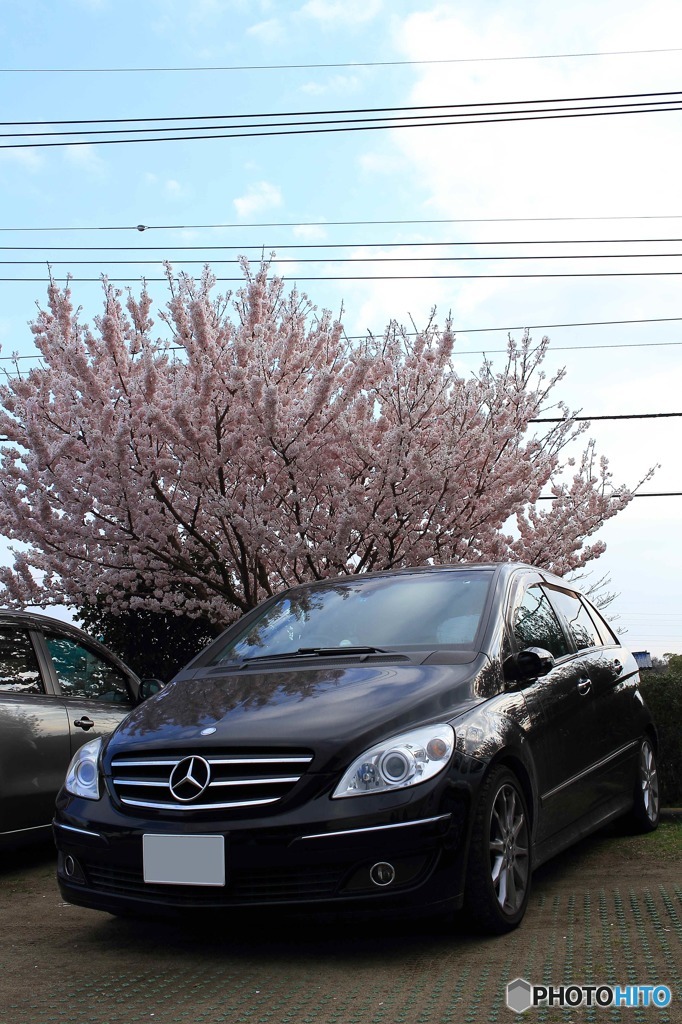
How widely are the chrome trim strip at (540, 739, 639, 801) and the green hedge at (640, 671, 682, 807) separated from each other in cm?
126

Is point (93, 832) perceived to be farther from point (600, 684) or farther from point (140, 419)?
point (140, 419)

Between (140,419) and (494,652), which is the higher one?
(140,419)

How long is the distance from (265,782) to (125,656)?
10.2 metres

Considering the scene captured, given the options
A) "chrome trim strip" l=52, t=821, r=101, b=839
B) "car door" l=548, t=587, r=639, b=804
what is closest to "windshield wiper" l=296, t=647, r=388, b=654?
"chrome trim strip" l=52, t=821, r=101, b=839

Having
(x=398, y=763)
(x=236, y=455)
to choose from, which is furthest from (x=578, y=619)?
(x=236, y=455)

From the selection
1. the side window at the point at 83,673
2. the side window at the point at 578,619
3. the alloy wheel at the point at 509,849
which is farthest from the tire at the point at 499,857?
the side window at the point at 83,673

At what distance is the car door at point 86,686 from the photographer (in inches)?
244

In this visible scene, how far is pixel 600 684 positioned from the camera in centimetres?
551

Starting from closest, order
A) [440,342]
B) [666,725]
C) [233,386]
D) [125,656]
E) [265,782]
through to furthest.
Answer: [265,782] < [666,725] < [233,386] < [440,342] < [125,656]

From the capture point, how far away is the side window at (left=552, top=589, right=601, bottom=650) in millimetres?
5664

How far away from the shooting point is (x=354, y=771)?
362 centimetres

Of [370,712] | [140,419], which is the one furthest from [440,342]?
[370,712]

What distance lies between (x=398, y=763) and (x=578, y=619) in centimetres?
253

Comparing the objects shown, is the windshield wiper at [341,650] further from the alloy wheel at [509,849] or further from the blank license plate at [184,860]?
the blank license plate at [184,860]
